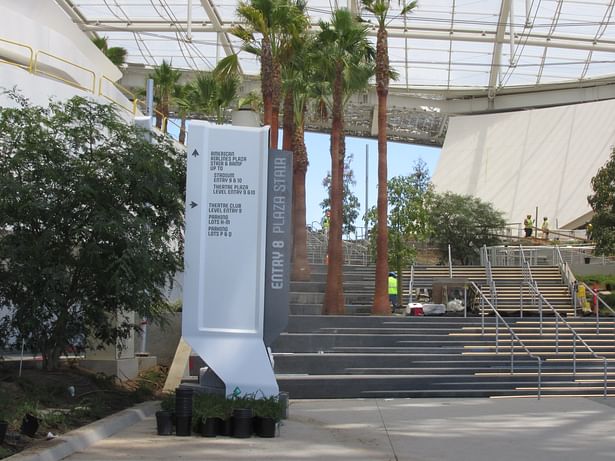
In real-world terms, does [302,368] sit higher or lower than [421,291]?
lower

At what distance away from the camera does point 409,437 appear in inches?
484

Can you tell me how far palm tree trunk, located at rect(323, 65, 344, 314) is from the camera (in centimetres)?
2638

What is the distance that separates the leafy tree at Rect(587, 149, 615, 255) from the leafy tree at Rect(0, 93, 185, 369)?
20634 millimetres

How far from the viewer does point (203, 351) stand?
13992 mm

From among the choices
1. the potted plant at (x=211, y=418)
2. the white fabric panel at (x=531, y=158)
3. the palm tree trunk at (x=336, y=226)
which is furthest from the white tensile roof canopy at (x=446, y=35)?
the potted plant at (x=211, y=418)

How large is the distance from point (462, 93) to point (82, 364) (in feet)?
180

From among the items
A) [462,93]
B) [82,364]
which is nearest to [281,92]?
[82,364]

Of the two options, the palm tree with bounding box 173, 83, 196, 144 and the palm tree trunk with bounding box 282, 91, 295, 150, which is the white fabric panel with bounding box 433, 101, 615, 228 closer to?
the palm tree with bounding box 173, 83, 196, 144

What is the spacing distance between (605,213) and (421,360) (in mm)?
14375

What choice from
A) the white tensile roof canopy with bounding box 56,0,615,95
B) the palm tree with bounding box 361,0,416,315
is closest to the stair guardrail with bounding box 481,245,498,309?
the palm tree with bounding box 361,0,416,315

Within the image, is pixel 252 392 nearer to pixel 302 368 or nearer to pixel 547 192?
pixel 302 368

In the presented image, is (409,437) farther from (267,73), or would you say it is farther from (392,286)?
(267,73)

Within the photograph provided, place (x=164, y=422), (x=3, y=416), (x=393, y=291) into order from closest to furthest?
1. (x=3, y=416)
2. (x=164, y=422)
3. (x=393, y=291)

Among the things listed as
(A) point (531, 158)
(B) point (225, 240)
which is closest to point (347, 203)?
(A) point (531, 158)
